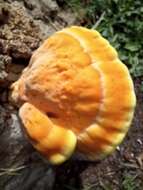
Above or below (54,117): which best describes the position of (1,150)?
below

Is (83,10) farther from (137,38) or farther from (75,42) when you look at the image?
(75,42)

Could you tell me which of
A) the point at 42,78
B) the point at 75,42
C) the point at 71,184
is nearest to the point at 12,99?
the point at 42,78

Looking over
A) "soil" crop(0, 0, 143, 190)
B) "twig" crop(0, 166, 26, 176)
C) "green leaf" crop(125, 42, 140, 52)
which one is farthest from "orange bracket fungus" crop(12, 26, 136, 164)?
"green leaf" crop(125, 42, 140, 52)

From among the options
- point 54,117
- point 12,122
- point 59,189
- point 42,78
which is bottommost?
point 59,189

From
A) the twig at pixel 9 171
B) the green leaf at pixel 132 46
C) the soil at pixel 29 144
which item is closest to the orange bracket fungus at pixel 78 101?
the soil at pixel 29 144

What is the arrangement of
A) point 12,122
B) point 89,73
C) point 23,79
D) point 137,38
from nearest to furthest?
point 89,73 < point 23,79 < point 12,122 < point 137,38

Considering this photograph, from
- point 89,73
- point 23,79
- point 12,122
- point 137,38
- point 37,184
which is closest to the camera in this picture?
point 89,73

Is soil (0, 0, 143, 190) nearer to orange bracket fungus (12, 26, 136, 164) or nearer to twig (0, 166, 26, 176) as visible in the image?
twig (0, 166, 26, 176)

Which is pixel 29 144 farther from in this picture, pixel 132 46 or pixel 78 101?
pixel 132 46

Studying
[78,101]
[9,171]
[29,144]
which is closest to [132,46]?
[29,144]
